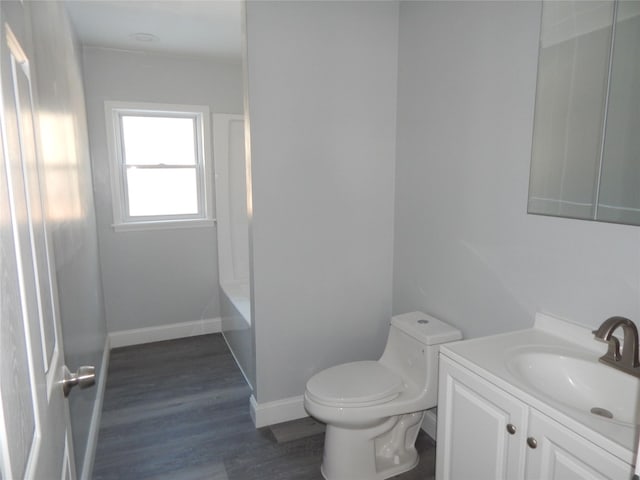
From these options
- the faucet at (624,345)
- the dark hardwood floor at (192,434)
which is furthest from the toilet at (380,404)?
the faucet at (624,345)

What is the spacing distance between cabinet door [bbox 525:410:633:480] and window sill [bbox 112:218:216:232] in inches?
125

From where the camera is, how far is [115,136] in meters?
3.47

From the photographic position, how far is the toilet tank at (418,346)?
2094mm

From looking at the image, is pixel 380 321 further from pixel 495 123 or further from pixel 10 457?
pixel 10 457

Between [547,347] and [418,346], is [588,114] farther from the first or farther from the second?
[418,346]

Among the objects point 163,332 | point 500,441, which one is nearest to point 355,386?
point 500,441

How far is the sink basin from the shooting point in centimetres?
127

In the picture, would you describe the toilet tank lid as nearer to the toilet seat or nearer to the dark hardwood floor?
the toilet seat

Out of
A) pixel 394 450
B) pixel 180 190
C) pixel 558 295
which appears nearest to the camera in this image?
pixel 558 295

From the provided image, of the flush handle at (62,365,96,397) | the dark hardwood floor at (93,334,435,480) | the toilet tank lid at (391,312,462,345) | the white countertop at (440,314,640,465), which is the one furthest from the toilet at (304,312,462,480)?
the flush handle at (62,365,96,397)

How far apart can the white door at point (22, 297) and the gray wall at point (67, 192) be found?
1.65 ft

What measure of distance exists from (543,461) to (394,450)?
1167 mm

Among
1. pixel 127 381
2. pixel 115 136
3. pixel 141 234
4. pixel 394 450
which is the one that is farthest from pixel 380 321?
pixel 115 136

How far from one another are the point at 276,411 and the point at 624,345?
188cm
